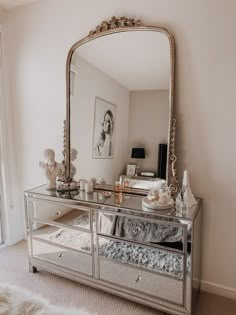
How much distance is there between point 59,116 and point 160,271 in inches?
63.6

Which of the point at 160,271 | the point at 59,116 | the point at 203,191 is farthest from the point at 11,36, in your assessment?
the point at 160,271

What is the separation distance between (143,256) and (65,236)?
2.20 feet

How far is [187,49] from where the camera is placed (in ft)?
5.67

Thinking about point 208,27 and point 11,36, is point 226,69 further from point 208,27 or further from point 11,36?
point 11,36

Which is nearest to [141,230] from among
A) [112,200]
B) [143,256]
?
[143,256]

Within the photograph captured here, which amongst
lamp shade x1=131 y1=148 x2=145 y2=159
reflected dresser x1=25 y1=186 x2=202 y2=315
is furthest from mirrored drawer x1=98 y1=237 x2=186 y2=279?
lamp shade x1=131 y1=148 x2=145 y2=159

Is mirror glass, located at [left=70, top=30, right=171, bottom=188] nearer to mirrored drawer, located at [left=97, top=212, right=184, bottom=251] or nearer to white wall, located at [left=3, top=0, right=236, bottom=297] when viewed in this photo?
white wall, located at [left=3, top=0, right=236, bottom=297]

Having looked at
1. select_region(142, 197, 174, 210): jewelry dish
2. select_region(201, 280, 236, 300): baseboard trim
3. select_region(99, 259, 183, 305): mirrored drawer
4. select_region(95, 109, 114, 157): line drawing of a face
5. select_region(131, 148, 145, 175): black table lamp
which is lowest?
select_region(201, 280, 236, 300): baseboard trim

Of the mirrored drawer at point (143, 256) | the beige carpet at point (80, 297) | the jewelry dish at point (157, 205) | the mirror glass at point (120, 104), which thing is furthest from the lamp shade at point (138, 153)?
the beige carpet at point (80, 297)

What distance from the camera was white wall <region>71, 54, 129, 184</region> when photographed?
2.02 meters

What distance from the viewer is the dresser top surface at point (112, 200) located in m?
1.55

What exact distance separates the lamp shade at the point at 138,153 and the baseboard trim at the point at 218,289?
1120 millimetres

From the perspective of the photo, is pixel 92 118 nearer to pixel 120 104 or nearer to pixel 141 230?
pixel 120 104

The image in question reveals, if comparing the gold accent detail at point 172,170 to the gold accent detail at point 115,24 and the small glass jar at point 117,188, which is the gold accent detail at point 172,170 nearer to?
the small glass jar at point 117,188
